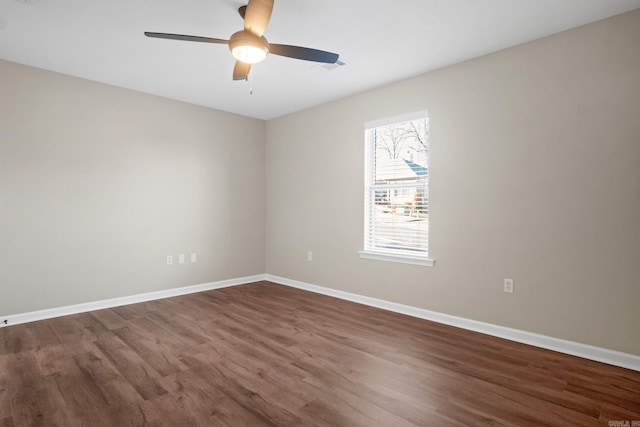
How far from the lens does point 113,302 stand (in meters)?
4.02

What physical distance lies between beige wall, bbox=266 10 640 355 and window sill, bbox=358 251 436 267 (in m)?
0.07

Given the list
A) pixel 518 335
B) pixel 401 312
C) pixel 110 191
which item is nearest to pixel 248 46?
pixel 110 191

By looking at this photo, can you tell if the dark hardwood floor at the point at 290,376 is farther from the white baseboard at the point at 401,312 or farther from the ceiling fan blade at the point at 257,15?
the ceiling fan blade at the point at 257,15

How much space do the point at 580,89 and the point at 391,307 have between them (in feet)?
8.93

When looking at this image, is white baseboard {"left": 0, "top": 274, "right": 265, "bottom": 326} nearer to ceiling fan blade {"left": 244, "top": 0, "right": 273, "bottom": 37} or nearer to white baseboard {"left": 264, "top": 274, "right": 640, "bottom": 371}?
white baseboard {"left": 264, "top": 274, "right": 640, "bottom": 371}

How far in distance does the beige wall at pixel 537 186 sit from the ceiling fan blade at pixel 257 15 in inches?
83.8

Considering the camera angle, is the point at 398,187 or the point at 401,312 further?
the point at 398,187

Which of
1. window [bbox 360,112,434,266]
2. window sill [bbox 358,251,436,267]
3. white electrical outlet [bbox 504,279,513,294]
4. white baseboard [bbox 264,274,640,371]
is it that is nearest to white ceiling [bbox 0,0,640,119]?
window [bbox 360,112,434,266]

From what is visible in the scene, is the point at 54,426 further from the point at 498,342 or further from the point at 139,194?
the point at 498,342

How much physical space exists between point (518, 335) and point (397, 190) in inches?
73.8

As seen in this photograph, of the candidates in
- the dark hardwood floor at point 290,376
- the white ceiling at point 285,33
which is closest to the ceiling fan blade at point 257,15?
the white ceiling at point 285,33

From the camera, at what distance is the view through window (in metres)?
3.71

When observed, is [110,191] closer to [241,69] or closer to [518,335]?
[241,69]

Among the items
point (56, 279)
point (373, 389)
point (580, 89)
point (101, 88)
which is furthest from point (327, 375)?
point (101, 88)
